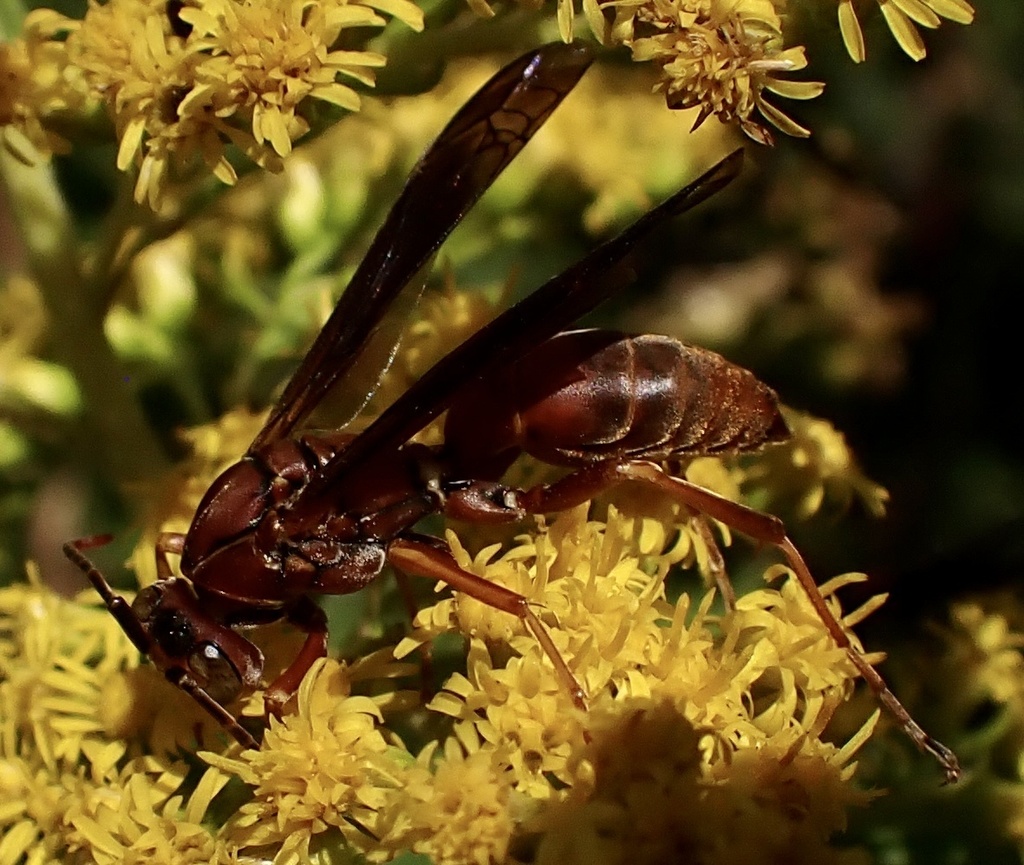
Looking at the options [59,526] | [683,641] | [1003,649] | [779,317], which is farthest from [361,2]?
[59,526]

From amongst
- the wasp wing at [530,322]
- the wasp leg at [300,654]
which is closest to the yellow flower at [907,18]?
the wasp wing at [530,322]

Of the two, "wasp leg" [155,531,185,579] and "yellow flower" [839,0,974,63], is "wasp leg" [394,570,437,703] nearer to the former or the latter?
"wasp leg" [155,531,185,579]

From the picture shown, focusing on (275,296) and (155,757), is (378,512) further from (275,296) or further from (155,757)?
(275,296)

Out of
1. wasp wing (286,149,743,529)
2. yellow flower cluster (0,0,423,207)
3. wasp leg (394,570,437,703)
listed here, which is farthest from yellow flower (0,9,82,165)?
wasp leg (394,570,437,703)

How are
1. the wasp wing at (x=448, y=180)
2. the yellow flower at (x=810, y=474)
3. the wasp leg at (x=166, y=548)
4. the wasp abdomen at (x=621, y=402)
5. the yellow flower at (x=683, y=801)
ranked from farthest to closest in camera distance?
the yellow flower at (x=810, y=474) → the wasp leg at (x=166, y=548) → the wasp abdomen at (x=621, y=402) → the wasp wing at (x=448, y=180) → the yellow flower at (x=683, y=801)

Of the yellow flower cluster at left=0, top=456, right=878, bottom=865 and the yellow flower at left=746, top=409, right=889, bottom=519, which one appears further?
the yellow flower at left=746, top=409, right=889, bottom=519

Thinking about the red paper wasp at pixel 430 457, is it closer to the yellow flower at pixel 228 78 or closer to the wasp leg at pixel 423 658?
the wasp leg at pixel 423 658
